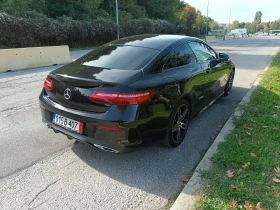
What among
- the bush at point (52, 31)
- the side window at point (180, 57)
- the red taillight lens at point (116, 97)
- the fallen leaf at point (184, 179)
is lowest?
the fallen leaf at point (184, 179)

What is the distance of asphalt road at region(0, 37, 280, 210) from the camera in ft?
8.33

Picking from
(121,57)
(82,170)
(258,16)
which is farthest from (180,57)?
(258,16)

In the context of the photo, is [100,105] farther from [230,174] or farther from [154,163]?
[230,174]

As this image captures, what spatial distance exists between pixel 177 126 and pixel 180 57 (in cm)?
104

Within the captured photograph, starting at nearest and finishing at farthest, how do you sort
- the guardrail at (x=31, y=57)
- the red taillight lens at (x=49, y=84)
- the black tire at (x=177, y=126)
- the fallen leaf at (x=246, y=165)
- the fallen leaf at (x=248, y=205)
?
the fallen leaf at (x=248, y=205), the fallen leaf at (x=246, y=165), the red taillight lens at (x=49, y=84), the black tire at (x=177, y=126), the guardrail at (x=31, y=57)

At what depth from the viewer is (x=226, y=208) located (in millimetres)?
2361

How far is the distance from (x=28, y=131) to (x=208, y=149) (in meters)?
2.82

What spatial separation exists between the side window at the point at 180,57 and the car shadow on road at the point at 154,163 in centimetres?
112

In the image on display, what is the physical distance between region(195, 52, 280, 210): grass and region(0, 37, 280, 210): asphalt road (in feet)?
1.12

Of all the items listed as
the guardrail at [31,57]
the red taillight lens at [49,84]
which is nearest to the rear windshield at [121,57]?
the red taillight lens at [49,84]

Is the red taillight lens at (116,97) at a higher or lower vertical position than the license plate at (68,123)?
higher

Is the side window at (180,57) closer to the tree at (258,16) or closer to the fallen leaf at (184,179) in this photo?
the fallen leaf at (184,179)

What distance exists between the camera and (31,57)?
10102mm

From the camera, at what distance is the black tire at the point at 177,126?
11.0ft
